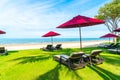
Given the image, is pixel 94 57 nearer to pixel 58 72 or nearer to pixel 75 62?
pixel 75 62

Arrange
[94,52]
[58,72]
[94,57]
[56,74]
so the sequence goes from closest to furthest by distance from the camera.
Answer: [56,74], [58,72], [94,52], [94,57]

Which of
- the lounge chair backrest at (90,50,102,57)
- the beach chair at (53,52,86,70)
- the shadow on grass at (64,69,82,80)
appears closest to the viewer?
the shadow on grass at (64,69,82,80)

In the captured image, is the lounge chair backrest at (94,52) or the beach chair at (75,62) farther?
the lounge chair backrest at (94,52)

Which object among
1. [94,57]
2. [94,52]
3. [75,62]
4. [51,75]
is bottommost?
[51,75]

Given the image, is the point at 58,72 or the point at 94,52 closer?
the point at 58,72

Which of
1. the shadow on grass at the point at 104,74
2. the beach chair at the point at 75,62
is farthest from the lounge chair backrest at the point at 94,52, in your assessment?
the beach chair at the point at 75,62

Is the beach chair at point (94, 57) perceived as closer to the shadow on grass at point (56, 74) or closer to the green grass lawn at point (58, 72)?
the green grass lawn at point (58, 72)

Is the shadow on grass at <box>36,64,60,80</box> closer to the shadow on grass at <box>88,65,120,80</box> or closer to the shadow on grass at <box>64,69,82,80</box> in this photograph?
the shadow on grass at <box>64,69,82,80</box>

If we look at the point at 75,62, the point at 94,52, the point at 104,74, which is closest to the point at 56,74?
the point at 75,62

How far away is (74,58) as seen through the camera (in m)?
11.0

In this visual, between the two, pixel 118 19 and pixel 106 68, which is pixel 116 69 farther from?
pixel 118 19

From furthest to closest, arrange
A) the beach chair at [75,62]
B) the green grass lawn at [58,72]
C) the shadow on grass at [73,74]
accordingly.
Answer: the beach chair at [75,62], the green grass lawn at [58,72], the shadow on grass at [73,74]

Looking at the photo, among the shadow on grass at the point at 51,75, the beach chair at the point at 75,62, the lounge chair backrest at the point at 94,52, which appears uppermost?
the lounge chair backrest at the point at 94,52

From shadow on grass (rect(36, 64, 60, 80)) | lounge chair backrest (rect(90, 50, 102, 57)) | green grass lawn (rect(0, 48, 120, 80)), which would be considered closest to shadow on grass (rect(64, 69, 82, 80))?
green grass lawn (rect(0, 48, 120, 80))
